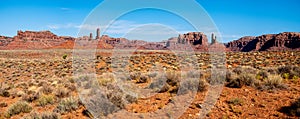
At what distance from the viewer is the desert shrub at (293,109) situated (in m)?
6.69

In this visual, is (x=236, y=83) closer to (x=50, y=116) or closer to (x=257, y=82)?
(x=257, y=82)

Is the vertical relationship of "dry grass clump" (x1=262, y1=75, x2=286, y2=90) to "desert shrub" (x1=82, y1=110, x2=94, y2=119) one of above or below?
above

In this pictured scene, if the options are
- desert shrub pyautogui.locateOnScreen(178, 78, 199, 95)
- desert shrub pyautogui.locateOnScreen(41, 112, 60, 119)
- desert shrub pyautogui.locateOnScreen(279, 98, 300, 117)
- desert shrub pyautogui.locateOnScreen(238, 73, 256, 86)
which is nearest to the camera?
desert shrub pyautogui.locateOnScreen(279, 98, 300, 117)

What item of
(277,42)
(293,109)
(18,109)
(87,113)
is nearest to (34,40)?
(277,42)

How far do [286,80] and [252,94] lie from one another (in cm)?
285

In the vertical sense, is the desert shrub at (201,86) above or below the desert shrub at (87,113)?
above

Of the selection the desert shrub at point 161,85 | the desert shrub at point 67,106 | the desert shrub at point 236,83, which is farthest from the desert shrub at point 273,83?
the desert shrub at point 67,106

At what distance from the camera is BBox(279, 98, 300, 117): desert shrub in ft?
21.9

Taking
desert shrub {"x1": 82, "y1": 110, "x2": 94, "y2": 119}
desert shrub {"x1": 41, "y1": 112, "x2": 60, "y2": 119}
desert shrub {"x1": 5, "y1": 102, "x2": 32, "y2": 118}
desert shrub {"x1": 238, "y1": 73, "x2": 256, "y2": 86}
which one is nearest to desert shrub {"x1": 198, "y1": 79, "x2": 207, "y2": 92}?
desert shrub {"x1": 238, "y1": 73, "x2": 256, "y2": 86}

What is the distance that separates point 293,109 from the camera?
272 inches

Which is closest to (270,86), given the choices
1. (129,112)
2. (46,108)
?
(129,112)

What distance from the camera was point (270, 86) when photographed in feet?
29.7

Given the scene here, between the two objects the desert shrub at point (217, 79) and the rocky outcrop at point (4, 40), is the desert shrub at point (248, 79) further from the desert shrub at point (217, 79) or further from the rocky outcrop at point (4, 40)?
the rocky outcrop at point (4, 40)

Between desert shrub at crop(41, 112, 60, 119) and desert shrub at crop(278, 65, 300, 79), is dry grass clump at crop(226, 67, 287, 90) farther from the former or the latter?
desert shrub at crop(41, 112, 60, 119)
